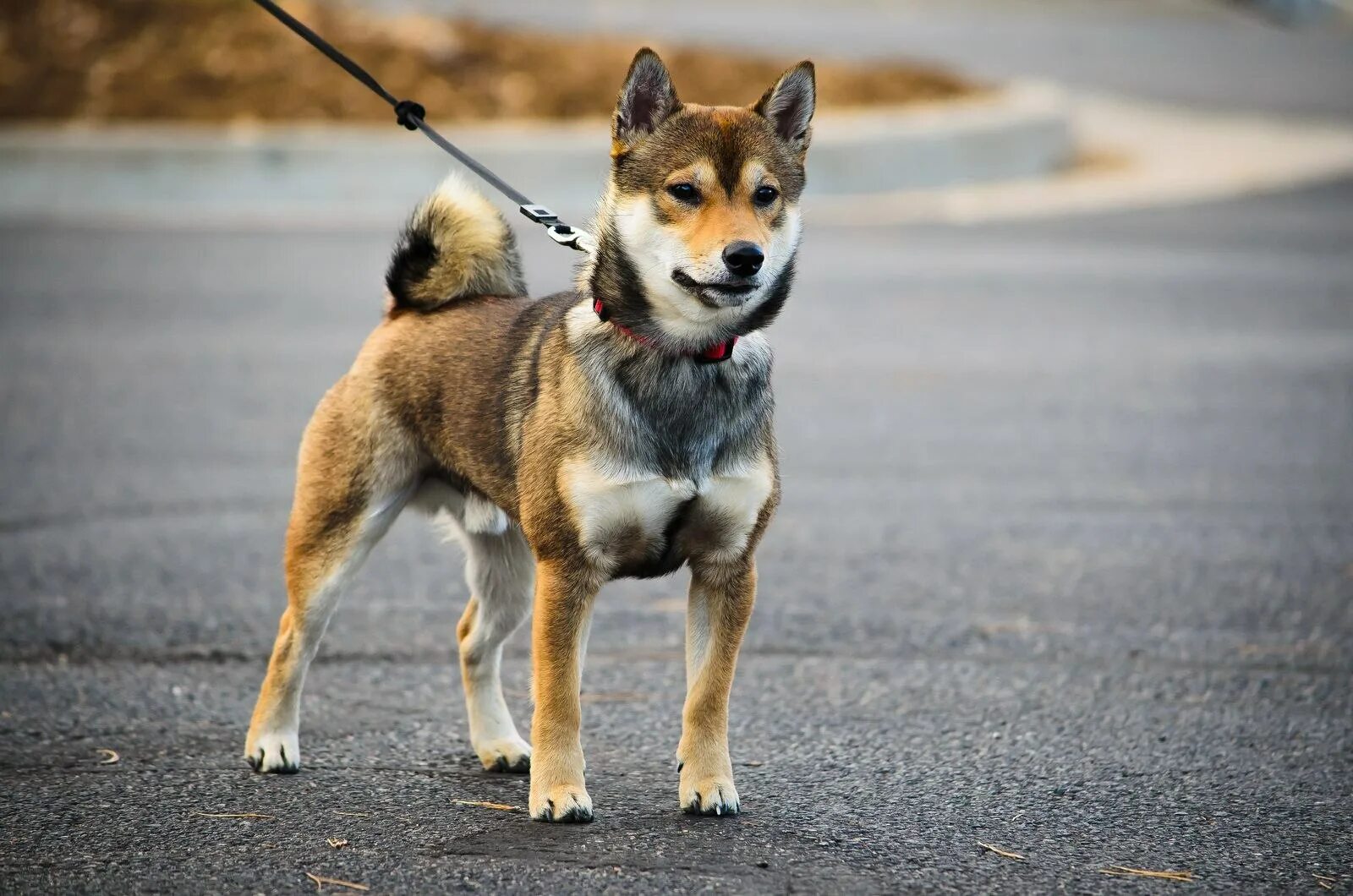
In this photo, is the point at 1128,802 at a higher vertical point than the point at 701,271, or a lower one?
lower

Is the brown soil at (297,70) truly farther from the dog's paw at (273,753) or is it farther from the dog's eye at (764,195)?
the dog's paw at (273,753)

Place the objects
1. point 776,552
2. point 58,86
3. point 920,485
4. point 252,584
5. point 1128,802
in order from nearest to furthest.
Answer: point 1128,802 < point 252,584 < point 776,552 < point 920,485 < point 58,86

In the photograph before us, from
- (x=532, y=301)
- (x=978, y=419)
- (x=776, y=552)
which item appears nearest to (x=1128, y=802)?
(x=532, y=301)

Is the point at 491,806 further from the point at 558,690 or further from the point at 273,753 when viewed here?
the point at 273,753

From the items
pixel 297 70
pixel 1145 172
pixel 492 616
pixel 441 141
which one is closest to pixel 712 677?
pixel 492 616

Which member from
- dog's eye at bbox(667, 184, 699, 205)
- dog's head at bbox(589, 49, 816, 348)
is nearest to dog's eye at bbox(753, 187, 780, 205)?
dog's head at bbox(589, 49, 816, 348)

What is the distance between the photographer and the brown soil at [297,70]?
53.7ft

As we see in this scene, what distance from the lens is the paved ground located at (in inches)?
171

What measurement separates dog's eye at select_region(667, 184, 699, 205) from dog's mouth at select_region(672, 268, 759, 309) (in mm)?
196

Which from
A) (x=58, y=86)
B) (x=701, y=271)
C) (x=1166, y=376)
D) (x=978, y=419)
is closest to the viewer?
(x=701, y=271)

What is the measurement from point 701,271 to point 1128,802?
1.82 m

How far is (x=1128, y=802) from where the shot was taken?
4.70 m

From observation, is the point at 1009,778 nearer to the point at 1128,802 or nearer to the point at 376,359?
the point at 1128,802

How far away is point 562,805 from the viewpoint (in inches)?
173
